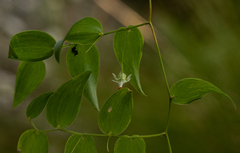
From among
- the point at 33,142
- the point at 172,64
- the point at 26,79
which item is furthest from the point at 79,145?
the point at 172,64

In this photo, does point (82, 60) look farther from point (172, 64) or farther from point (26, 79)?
point (172, 64)

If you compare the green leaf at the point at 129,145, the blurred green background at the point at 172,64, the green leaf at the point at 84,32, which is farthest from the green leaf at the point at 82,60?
the blurred green background at the point at 172,64

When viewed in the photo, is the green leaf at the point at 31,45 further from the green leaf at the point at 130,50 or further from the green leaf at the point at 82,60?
the green leaf at the point at 130,50

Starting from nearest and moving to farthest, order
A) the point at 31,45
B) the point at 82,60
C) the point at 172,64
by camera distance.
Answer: the point at 31,45 → the point at 82,60 → the point at 172,64

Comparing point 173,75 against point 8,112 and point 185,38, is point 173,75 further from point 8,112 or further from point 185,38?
point 8,112

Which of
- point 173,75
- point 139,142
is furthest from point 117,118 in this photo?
point 173,75
